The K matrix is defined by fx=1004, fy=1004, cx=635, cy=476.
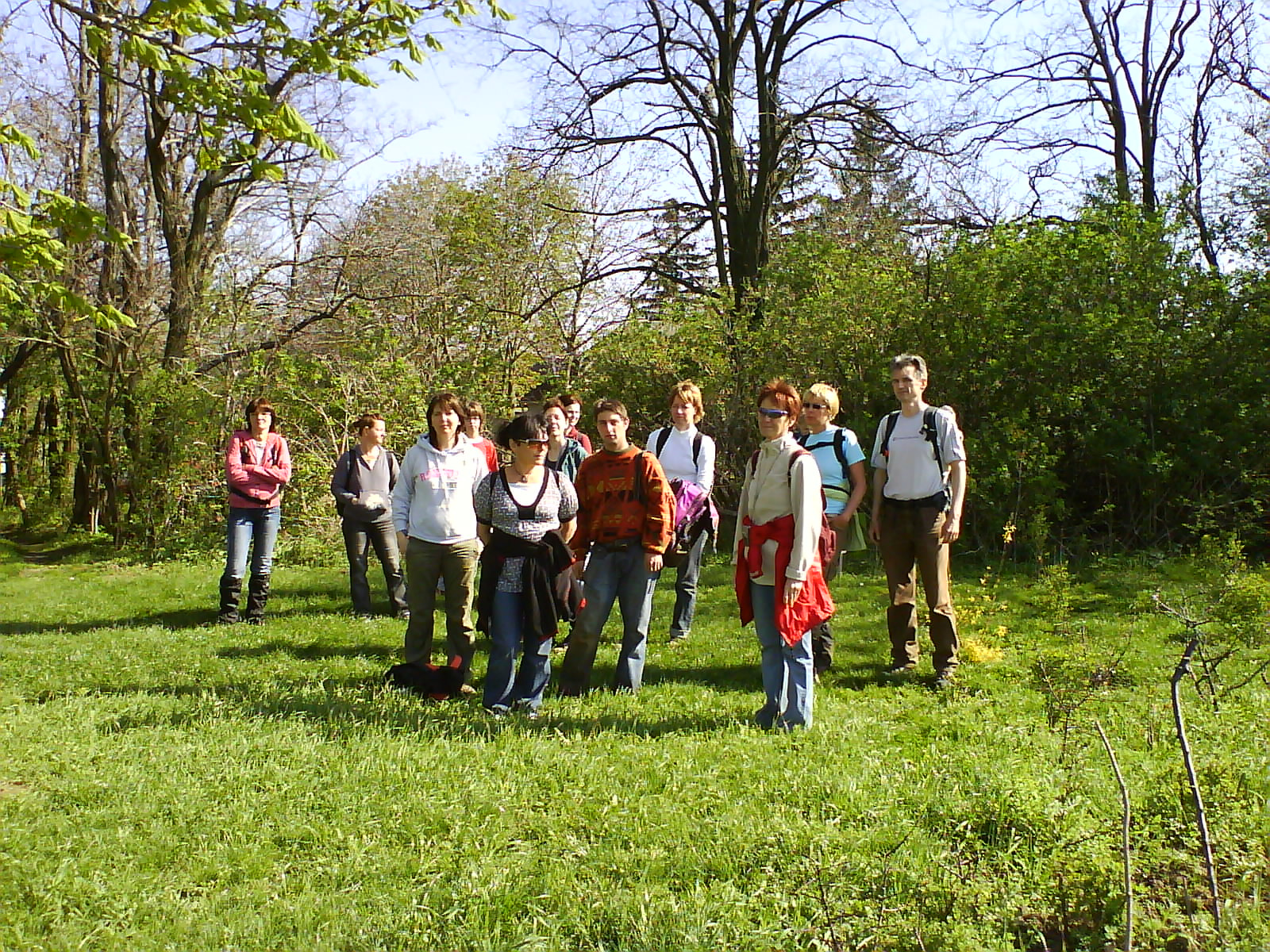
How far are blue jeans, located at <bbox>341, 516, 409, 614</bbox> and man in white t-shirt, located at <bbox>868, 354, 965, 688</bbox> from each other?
4.30 meters

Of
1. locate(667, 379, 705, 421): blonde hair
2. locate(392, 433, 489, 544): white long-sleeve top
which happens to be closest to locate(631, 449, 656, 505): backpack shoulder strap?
locate(392, 433, 489, 544): white long-sleeve top

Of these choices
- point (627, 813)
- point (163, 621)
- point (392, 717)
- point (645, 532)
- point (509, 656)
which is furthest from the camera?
point (163, 621)

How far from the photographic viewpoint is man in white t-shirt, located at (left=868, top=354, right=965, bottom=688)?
6191 millimetres

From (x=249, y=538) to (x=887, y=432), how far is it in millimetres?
5614

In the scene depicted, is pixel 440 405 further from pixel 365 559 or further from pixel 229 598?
pixel 229 598

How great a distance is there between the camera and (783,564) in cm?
522

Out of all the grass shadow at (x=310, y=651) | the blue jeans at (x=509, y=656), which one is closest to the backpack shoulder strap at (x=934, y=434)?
the blue jeans at (x=509, y=656)

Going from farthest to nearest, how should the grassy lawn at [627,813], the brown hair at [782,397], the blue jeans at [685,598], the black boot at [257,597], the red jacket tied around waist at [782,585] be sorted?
the black boot at [257,597] < the blue jeans at [685,598] < the brown hair at [782,397] < the red jacket tied around waist at [782,585] < the grassy lawn at [627,813]

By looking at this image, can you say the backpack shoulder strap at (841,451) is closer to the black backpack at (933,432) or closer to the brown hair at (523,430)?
the black backpack at (933,432)

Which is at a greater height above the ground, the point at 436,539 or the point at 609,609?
the point at 436,539

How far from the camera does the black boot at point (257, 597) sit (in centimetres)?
877

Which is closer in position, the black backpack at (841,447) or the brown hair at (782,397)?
the brown hair at (782,397)

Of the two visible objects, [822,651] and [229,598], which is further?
[229,598]

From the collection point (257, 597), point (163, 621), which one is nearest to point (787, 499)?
point (257, 597)
